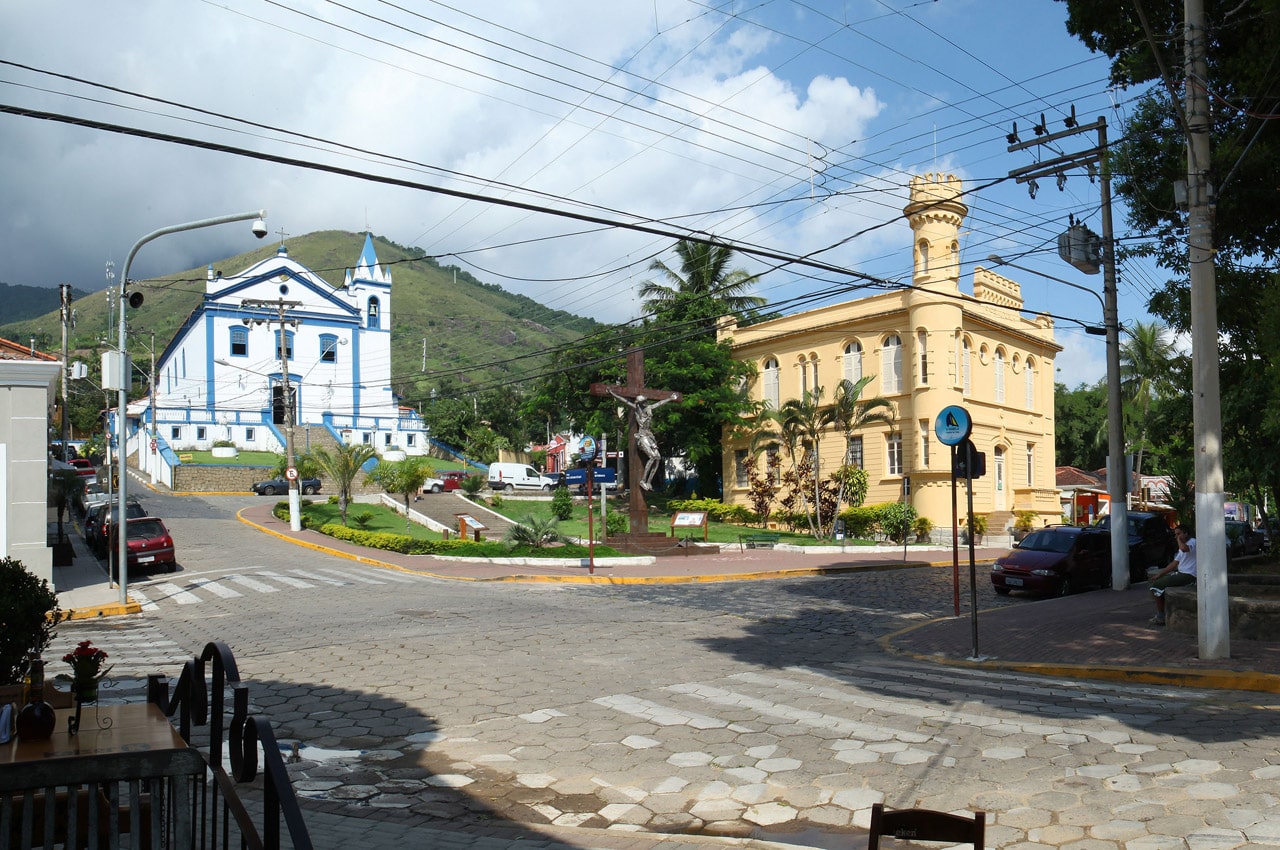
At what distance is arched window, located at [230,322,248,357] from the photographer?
62.9 metres

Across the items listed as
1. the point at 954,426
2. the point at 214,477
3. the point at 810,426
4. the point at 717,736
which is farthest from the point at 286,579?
the point at 214,477

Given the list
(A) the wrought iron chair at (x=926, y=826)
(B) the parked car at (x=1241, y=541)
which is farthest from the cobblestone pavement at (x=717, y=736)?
(B) the parked car at (x=1241, y=541)

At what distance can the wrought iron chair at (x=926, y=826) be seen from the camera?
11.0ft

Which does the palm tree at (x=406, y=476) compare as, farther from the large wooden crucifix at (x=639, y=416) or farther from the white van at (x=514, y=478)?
the white van at (x=514, y=478)

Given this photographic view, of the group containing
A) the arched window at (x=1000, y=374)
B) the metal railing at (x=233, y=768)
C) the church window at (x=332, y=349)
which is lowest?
the metal railing at (x=233, y=768)

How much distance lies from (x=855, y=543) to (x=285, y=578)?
66.9 feet

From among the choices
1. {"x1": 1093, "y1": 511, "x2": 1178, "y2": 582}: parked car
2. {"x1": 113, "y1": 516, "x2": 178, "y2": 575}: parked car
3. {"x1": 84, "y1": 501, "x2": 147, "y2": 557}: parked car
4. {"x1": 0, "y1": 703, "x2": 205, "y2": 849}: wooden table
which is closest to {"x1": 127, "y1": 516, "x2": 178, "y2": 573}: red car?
{"x1": 113, "y1": 516, "x2": 178, "y2": 575}: parked car

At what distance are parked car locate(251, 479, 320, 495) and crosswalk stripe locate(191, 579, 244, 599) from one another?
29.2m

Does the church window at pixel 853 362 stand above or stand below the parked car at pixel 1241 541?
above

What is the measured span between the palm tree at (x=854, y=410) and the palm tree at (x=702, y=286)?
9.34 m

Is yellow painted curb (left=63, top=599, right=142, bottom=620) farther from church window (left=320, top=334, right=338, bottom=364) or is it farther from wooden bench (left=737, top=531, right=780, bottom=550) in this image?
church window (left=320, top=334, right=338, bottom=364)

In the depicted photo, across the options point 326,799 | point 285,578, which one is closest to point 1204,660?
point 326,799

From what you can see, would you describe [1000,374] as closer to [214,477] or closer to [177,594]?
[177,594]

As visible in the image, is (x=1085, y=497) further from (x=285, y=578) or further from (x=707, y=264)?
(x=285, y=578)
